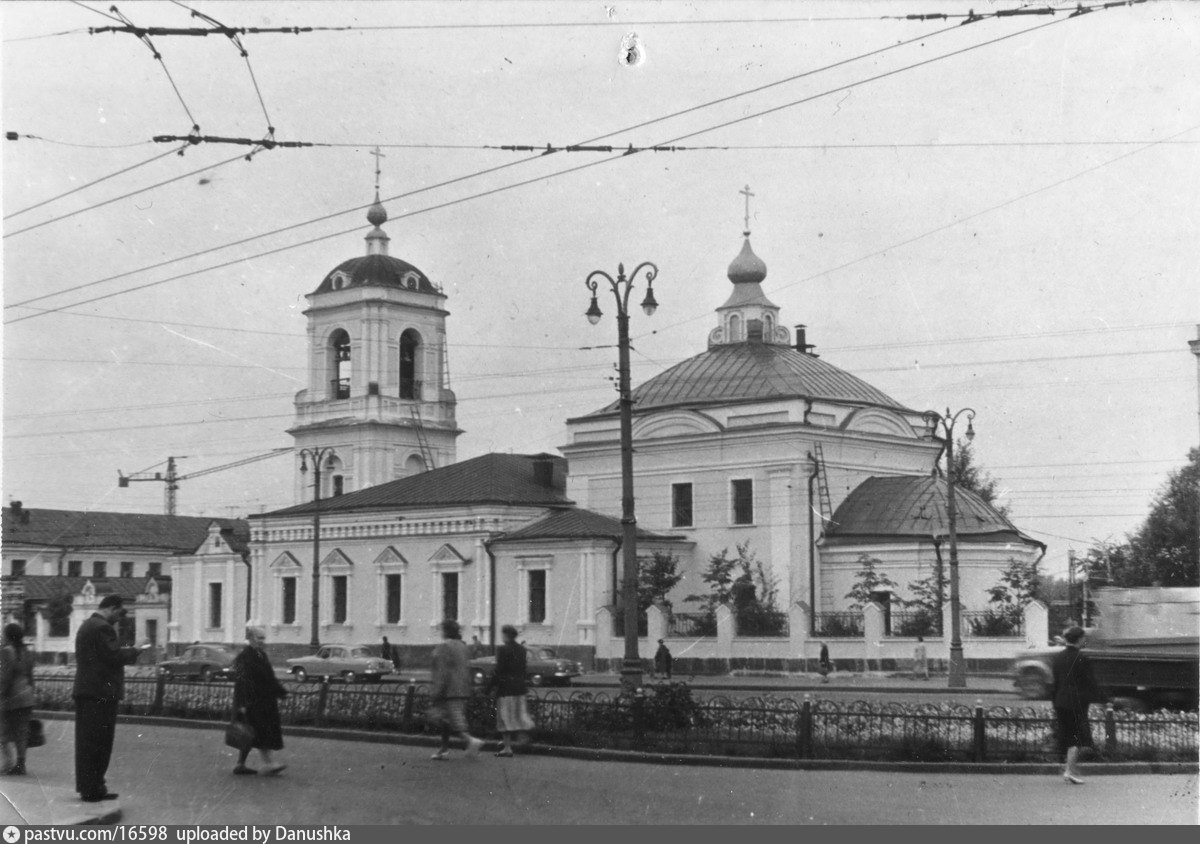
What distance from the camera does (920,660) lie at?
38906 mm

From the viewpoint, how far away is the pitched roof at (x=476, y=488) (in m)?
49.0

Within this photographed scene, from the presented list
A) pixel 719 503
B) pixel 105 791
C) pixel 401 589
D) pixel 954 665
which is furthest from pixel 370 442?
pixel 105 791

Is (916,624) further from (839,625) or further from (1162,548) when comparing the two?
(1162,548)

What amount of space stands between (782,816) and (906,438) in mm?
39189

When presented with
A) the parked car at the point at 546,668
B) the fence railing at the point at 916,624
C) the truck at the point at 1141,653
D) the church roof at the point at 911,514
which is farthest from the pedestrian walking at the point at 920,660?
the truck at the point at 1141,653

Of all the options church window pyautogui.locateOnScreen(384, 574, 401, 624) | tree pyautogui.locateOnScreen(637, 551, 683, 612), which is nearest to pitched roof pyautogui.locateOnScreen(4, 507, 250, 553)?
church window pyautogui.locateOnScreen(384, 574, 401, 624)

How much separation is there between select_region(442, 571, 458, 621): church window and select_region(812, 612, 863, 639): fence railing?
11.3 metres

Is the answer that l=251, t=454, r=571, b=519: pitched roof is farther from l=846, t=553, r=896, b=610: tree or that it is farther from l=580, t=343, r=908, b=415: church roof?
l=846, t=553, r=896, b=610: tree

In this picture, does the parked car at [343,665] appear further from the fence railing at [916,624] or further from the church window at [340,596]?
the fence railing at [916,624]

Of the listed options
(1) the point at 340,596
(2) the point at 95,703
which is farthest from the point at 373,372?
(2) the point at 95,703

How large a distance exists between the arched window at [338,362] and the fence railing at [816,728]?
4056 cm

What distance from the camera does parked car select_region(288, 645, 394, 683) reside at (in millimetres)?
38156

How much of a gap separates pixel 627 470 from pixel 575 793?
819cm

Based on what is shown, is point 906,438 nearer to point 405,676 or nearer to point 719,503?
point 719,503
